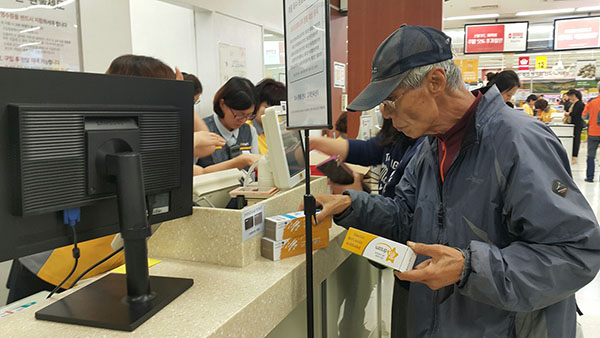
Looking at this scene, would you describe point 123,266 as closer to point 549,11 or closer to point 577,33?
point 549,11

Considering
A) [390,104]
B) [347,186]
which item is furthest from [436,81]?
[347,186]

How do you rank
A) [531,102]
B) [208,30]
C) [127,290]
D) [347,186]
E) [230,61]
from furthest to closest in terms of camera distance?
[531,102], [230,61], [208,30], [347,186], [127,290]

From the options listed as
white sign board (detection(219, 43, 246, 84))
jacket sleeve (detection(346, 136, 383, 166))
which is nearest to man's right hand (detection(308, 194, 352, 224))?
jacket sleeve (detection(346, 136, 383, 166))

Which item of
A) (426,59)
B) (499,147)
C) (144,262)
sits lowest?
(144,262)

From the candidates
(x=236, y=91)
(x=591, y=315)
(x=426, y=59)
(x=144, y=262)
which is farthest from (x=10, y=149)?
(x=591, y=315)

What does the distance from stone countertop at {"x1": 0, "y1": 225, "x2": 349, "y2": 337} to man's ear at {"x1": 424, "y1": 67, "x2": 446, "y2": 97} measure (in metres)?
0.69

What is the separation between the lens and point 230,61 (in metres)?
4.88

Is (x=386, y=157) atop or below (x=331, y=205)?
atop

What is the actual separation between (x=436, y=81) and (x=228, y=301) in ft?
2.75

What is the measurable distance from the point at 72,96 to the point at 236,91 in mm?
2055

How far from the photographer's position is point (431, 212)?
1.33 metres

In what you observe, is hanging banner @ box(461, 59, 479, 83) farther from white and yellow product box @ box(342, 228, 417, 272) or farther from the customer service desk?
white and yellow product box @ box(342, 228, 417, 272)

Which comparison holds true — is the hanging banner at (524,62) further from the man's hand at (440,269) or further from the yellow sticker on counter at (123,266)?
the yellow sticker on counter at (123,266)

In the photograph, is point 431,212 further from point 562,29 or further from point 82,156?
point 562,29
